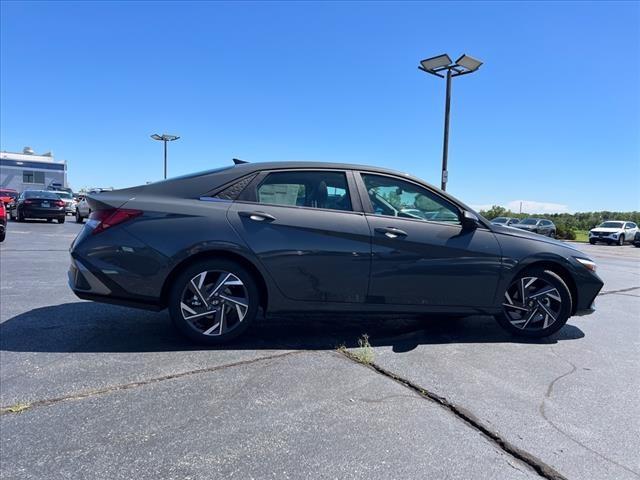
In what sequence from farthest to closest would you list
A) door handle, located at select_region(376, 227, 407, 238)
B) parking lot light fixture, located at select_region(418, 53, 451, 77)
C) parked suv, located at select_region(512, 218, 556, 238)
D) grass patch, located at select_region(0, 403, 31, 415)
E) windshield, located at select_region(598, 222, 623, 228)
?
parked suv, located at select_region(512, 218, 556, 238)
windshield, located at select_region(598, 222, 623, 228)
parking lot light fixture, located at select_region(418, 53, 451, 77)
door handle, located at select_region(376, 227, 407, 238)
grass patch, located at select_region(0, 403, 31, 415)

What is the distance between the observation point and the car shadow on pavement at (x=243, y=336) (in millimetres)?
3812

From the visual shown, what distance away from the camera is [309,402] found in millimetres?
2842

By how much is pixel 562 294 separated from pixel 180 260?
3594 mm

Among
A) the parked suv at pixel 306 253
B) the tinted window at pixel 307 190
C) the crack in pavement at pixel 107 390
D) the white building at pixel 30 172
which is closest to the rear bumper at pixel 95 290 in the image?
the parked suv at pixel 306 253

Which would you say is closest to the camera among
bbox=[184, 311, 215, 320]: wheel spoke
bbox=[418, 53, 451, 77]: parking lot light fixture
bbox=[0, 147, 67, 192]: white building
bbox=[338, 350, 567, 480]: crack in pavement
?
bbox=[338, 350, 567, 480]: crack in pavement

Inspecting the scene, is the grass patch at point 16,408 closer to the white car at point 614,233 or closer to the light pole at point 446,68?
the light pole at point 446,68

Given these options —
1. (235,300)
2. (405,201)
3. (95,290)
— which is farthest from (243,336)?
(405,201)

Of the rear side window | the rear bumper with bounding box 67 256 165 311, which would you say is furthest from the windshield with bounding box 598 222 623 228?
the rear bumper with bounding box 67 256 165 311

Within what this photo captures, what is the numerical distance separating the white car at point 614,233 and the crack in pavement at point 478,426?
36.5 m

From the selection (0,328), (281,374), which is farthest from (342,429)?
(0,328)

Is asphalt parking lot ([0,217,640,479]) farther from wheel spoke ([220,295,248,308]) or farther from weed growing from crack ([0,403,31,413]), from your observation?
wheel spoke ([220,295,248,308])

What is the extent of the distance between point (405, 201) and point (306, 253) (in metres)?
1.13

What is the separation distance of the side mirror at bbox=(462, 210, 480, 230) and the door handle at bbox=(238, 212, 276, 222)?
5.84 ft

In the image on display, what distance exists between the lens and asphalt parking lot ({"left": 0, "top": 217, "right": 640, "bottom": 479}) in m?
2.23
